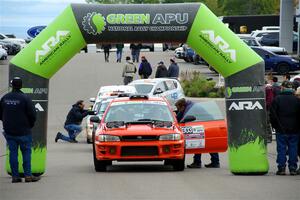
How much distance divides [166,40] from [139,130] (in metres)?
1.74

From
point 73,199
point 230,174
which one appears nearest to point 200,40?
point 230,174

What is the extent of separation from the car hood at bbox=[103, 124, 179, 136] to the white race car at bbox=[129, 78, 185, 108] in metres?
17.1

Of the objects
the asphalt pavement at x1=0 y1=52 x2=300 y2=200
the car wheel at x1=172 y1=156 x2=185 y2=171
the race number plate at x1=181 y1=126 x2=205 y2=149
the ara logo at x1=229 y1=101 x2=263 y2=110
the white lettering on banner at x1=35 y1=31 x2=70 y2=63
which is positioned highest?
the white lettering on banner at x1=35 y1=31 x2=70 y2=63

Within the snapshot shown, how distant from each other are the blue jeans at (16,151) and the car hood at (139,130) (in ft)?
7.00

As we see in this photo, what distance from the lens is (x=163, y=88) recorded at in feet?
123

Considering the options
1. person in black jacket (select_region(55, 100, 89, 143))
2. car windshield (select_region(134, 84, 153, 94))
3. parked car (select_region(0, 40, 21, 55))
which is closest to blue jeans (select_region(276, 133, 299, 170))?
person in black jacket (select_region(55, 100, 89, 143))

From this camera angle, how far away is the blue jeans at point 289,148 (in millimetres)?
18453

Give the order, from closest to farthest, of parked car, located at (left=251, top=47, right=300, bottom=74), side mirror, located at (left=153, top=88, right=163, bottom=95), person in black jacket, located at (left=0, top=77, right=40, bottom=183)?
1. person in black jacket, located at (left=0, top=77, right=40, bottom=183)
2. side mirror, located at (left=153, top=88, right=163, bottom=95)
3. parked car, located at (left=251, top=47, right=300, bottom=74)

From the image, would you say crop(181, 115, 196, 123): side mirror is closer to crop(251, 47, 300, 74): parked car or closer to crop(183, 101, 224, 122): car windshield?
crop(183, 101, 224, 122): car windshield

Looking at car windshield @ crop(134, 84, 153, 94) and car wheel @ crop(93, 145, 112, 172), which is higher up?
car windshield @ crop(134, 84, 153, 94)

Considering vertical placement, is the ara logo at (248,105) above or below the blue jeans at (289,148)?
above

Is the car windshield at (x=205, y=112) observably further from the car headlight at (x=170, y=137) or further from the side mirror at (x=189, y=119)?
the car headlight at (x=170, y=137)

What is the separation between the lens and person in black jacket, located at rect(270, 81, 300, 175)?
18.4m

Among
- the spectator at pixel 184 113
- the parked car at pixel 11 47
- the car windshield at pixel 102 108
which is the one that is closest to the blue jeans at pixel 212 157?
the spectator at pixel 184 113
